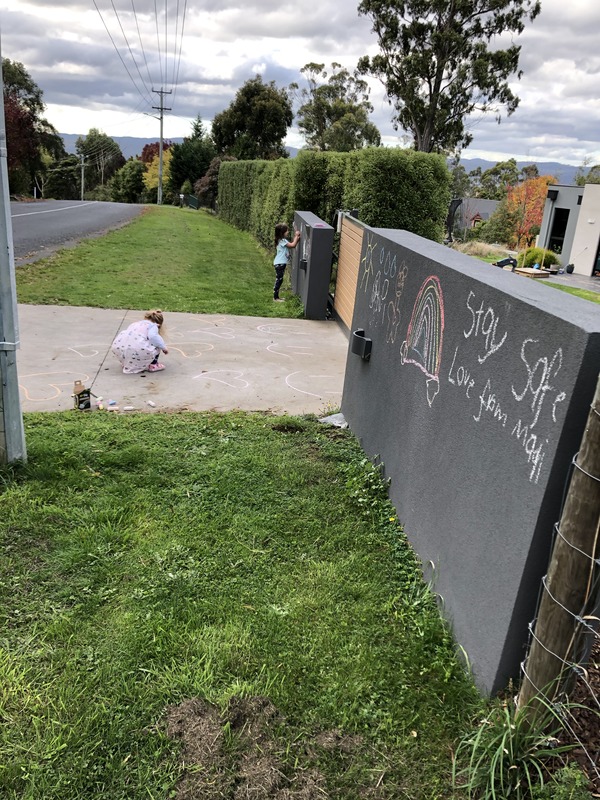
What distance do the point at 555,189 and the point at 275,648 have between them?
141 feet

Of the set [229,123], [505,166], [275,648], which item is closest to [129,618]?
[275,648]

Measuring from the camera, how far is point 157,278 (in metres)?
13.9

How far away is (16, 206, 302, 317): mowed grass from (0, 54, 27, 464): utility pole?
6.27 m

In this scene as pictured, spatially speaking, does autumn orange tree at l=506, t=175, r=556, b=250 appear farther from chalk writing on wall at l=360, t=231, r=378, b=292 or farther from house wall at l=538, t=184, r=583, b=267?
chalk writing on wall at l=360, t=231, r=378, b=292

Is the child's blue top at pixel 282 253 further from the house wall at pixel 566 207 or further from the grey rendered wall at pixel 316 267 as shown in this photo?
the house wall at pixel 566 207

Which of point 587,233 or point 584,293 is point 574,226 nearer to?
point 587,233

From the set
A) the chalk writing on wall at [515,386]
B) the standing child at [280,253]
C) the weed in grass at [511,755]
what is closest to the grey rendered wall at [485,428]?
the chalk writing on wall at [515,386]

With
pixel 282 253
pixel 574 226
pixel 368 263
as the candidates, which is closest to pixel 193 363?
pixel 368 263

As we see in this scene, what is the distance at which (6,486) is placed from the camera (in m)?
4.36

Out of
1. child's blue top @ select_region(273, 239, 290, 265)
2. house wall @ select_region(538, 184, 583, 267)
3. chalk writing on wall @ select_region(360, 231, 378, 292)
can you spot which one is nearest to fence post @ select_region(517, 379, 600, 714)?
chalk writing on wall @ select_region(360, 231, 378, 292)

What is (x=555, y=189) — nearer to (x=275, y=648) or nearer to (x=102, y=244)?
(x=102, y=244)

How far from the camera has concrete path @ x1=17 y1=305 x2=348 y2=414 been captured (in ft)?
21.6

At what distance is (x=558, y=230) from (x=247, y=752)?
44.1 metres

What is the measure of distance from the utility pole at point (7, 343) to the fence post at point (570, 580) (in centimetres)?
366
